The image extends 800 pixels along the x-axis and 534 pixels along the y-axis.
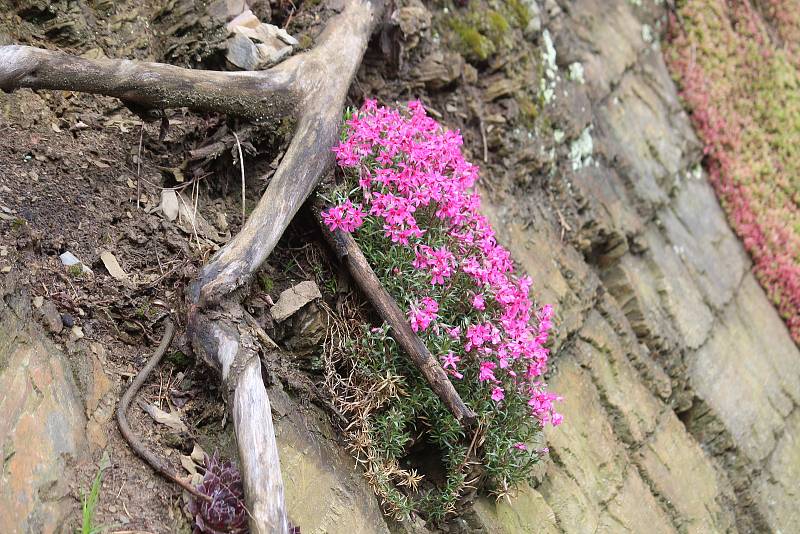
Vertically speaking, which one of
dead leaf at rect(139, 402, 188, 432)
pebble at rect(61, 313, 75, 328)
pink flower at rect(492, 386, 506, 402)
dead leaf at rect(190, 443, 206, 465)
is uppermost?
pink flower at rect(492, 386, 506, 402)

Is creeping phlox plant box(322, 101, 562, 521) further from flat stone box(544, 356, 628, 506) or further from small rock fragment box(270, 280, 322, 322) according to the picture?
flat stone box(544, 356, 628, 506)

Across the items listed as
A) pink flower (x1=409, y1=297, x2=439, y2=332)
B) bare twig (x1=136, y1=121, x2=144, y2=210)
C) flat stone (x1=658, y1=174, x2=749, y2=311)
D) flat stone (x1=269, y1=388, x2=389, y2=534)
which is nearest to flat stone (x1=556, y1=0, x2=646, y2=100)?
flat stone (x1=658, y1=174, x2=749, y2=311)

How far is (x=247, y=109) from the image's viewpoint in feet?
14.1

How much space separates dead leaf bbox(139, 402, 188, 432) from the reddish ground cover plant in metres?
8.20

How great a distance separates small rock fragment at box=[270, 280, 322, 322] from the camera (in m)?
3.96

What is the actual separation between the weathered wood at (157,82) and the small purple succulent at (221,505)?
1.98 m

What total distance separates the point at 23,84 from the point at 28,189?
0.52 metres

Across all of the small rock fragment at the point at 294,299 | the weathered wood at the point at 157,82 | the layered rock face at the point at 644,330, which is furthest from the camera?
the layered rock face at the point at 644,330

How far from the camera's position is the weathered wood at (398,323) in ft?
13.1

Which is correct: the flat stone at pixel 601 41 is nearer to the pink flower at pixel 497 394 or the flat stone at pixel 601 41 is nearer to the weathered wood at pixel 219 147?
the weathered wood at pixel 219 147

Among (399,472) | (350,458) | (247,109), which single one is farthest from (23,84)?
(399,472)

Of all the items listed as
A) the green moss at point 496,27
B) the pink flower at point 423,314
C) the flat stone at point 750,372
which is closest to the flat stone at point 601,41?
the green moss at point 496,27

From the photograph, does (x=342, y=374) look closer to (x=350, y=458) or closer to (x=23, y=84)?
(x=350, y=458)

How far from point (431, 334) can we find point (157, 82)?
202 centimetres
